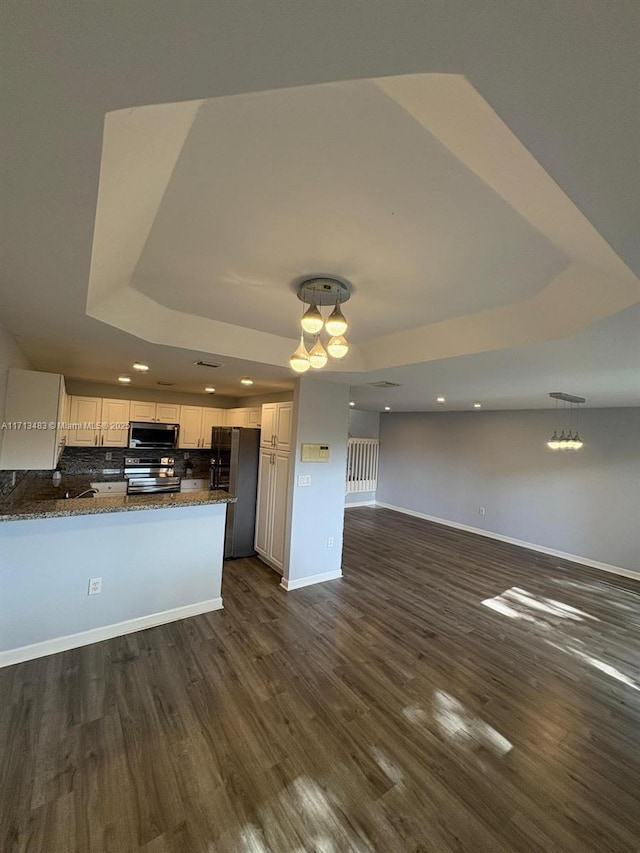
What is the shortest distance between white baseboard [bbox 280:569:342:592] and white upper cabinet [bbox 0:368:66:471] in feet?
8.44

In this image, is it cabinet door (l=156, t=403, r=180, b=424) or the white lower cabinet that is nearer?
the white lower cabinet

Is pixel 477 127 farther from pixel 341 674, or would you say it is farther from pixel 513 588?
pixel 513 588

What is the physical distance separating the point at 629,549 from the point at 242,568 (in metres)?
5.36

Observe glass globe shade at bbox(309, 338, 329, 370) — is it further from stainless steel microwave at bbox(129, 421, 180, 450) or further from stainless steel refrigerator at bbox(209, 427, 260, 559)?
stainless steel microwave at bbox(129, 421, 180, 450)

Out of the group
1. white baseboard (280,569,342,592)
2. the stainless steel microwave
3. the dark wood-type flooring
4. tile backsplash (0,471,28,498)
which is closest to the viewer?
the dark wood-type flooring

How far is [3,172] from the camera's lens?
2.96 ft

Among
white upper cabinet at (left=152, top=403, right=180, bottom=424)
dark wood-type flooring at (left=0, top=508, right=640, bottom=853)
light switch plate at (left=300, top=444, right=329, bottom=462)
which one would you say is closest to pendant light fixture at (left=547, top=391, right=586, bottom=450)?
dark wood-type flooring at (left=0, top=508, right=640, bottom=853)

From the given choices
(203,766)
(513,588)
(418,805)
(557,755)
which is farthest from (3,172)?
(513,588)

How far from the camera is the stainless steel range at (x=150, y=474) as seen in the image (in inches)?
205

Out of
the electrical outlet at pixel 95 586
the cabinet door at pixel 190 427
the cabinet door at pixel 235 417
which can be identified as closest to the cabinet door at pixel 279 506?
the cabinet door at pixel 235 417

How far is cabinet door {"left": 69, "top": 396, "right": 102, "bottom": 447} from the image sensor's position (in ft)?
16.0

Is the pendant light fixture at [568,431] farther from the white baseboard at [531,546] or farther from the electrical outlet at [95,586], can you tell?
the electrical outlet at [95,586]

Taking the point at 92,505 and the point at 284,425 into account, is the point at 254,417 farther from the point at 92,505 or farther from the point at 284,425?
the point at 92,505

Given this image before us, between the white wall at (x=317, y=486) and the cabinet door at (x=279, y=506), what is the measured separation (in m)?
0.23
